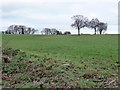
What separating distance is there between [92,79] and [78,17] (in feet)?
284

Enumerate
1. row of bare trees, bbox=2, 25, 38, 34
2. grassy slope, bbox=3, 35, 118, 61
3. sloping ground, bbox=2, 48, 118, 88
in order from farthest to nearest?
row of bare trees, bbox=2, 25, 38, 34, grassy slope, bbox=3, 35, 118, 61, sloping ground, bbox=2, 48, 118, 88

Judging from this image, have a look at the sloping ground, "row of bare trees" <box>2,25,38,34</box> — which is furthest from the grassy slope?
"row of bare trees" <box>2,25,38,34</box>

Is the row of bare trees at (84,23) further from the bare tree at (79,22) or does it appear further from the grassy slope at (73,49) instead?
the grassy slope at (73,49)

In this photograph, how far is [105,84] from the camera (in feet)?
40.1

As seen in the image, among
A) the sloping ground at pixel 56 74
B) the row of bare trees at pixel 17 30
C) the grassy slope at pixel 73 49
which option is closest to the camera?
the sloping ground at pixel 56 74

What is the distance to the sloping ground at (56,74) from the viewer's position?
41.3ft

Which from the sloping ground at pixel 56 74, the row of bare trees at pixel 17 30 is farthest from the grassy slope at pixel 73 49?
the row of bare trees at pixel 17 30

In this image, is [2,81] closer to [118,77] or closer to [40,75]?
[40,75]

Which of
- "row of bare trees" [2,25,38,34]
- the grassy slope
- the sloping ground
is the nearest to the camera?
the sloping ground

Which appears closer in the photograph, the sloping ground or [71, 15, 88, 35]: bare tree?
the sloping ground

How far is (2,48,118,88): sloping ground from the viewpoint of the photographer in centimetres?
1259

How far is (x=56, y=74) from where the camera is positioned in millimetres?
14250

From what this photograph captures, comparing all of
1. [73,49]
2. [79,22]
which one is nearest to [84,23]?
[79,22]

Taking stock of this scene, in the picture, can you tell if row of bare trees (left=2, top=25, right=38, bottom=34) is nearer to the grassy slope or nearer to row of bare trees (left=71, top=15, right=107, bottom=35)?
row of bare trees (left=71, top=15, right=107, bottom=35)
